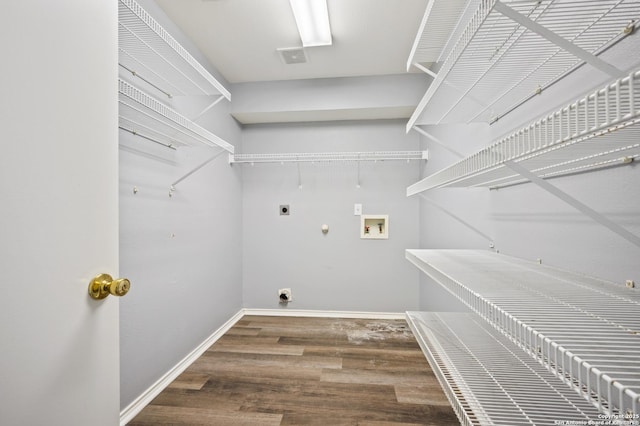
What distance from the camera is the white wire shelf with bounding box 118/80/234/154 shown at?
1.01 metres

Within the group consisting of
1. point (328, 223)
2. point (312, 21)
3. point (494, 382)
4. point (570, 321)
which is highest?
point (312, 21)

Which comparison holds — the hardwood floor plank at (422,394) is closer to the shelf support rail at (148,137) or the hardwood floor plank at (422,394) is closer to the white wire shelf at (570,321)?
the white wire shelf at (570,321)

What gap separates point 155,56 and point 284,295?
210 centimetres

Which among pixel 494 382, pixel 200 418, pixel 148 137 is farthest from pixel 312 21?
pixel 200 418

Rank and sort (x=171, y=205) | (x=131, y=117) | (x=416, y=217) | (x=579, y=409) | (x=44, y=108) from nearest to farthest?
(x=44, y=108), (x=579, y=409), (x=131, y=117), (x=171, y=205), (x=416, y=217)

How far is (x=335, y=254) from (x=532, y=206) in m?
1.71

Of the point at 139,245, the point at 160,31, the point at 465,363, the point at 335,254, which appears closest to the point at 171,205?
the point at 139,245

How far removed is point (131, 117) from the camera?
118 centimetres

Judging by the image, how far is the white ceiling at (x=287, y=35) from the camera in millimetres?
1531

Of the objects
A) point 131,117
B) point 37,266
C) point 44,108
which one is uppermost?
point 131,117

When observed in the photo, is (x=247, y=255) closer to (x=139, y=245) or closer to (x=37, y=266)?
(x=139, y=245)

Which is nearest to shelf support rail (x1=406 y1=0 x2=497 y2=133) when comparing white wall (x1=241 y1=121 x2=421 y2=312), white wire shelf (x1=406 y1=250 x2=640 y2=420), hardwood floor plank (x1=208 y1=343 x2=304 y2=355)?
white wire shelf (x1=406 y1=250 x2=640 y2=420)

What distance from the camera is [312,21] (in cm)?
157

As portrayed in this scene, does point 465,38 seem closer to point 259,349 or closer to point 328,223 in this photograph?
point 328,223
